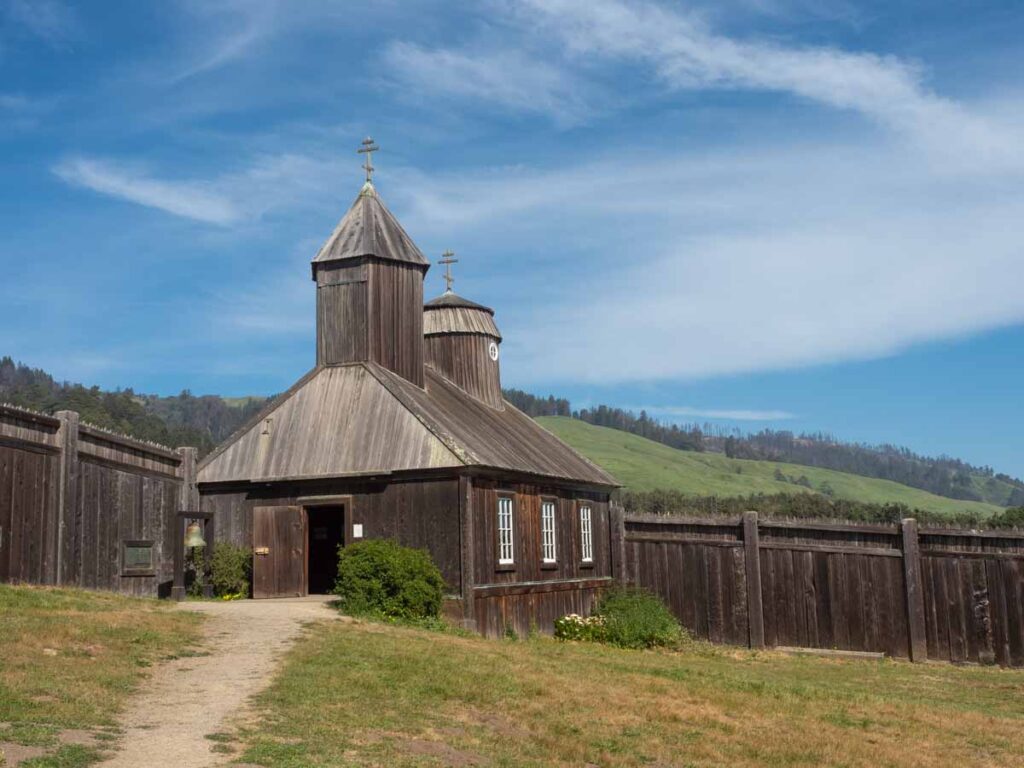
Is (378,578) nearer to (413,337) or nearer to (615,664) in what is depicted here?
(615,664)

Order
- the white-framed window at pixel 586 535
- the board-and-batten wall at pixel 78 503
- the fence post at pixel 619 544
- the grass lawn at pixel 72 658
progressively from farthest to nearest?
the white-framed window at pixel 586 535
the fence post at pixel 619 544
the board-and-batten wall at pixel 78 503
the grass lawn at pixel 72 658

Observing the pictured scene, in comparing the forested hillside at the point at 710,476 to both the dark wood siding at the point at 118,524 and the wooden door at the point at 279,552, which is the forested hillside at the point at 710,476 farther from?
the dark wood siding at the point at 118,524

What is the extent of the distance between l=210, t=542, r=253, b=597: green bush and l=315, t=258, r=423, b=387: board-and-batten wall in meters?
4.85

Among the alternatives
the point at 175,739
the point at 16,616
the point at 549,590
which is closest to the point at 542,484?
the point at 549,590

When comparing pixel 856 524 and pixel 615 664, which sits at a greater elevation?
pixel 856 524

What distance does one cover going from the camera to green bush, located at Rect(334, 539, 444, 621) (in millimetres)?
20297

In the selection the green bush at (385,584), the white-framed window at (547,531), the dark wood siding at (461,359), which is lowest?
the green bush at (385,584)

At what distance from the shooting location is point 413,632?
1883cm

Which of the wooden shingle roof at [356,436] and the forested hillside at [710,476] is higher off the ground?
the forested hillside at [710,476]

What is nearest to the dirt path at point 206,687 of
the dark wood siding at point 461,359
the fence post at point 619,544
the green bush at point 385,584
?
the green bush at point 385,584

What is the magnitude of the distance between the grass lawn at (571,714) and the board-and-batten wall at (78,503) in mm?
4578

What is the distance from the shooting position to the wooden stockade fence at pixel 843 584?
2320cm

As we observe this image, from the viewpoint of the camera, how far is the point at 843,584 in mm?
24688

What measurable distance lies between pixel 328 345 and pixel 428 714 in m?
14.9
